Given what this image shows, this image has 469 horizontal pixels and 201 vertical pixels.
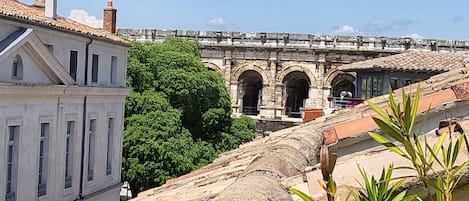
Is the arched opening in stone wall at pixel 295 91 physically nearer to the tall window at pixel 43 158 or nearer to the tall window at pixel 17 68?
the tall window at pixel 43 158

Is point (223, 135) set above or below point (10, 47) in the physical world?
below

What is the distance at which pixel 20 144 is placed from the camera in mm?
17422

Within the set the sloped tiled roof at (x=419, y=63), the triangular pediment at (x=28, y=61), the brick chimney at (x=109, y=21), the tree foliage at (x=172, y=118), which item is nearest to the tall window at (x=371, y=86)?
the sloped tiled roof at (x=419, y=63)

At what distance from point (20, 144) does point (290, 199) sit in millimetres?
15128

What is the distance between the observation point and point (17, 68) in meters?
17.2

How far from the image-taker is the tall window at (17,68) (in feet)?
55.7

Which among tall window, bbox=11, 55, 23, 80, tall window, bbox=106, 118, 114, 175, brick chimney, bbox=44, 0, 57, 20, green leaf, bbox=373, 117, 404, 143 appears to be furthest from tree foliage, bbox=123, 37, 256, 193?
green leaf, bbox=373, 117, 404, 143

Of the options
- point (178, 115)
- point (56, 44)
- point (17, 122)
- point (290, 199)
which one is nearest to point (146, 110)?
point (178, 115)

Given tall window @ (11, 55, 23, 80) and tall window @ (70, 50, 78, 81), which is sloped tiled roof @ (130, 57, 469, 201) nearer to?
tall window @ (11, 55, 23, 80)

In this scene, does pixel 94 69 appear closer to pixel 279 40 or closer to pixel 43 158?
pixel 43 158

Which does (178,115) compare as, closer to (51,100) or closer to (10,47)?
(51,100)

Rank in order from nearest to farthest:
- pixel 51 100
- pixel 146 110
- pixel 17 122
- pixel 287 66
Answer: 1. pixel 17 122
2. pixel 51 100
3. pixel 146 110
4. pixel 287 66

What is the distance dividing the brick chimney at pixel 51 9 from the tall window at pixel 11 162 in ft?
13.2

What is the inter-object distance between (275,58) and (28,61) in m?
25.5
